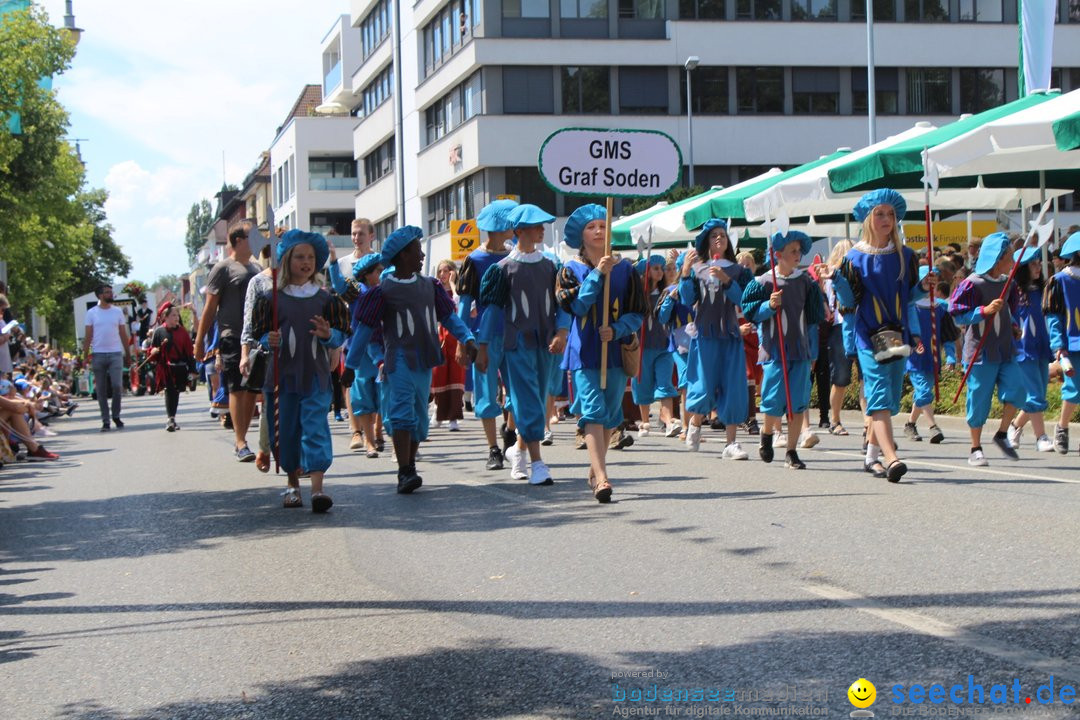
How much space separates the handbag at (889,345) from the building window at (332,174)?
2721 inches

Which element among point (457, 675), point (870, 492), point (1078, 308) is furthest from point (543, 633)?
point (1078, 308)

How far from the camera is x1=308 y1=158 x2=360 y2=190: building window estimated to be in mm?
77938

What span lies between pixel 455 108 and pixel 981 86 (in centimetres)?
1716

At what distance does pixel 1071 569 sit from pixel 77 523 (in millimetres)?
6515

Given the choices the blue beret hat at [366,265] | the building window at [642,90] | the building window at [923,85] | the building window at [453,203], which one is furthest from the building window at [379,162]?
the blue beret hat at [366,265]

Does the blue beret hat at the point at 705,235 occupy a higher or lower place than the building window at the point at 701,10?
lower

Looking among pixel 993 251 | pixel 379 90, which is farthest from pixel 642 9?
pixel 993 251

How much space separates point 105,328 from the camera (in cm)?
2139

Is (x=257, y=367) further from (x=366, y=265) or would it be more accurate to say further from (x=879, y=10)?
(x=879, y=10)

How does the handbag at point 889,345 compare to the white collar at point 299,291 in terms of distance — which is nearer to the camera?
the white collar at point 299,291

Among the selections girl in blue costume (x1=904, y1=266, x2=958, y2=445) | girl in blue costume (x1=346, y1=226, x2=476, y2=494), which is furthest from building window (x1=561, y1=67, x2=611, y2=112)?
girl in blue costume (x1=346, y1=226, x2=476, y2=494)

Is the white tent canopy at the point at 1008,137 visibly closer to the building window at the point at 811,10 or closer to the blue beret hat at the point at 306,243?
the blue beret hat at the point at 306,243

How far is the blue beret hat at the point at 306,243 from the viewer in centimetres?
979

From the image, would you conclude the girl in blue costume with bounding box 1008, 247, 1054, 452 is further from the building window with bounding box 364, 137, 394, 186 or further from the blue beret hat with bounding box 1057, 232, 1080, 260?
the building window with bounding box 364, 137, 394, 186
